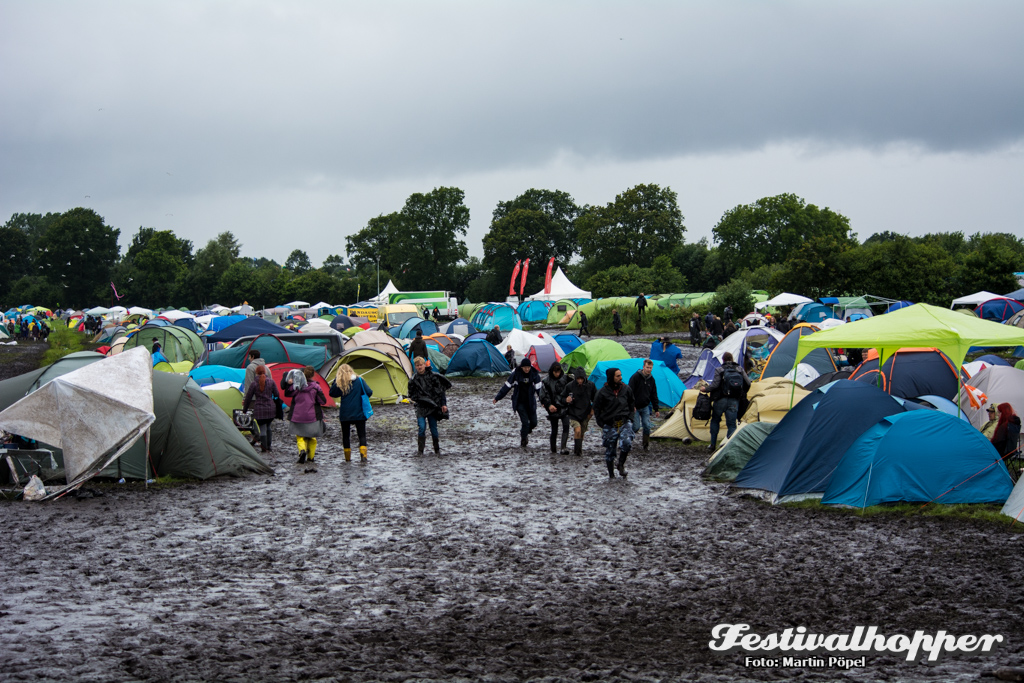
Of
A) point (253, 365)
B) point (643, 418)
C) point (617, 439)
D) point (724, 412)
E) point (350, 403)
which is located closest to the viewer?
point (617, 439)

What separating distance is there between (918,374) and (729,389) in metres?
5.21

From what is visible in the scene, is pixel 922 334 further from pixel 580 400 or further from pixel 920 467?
pixel 580 400

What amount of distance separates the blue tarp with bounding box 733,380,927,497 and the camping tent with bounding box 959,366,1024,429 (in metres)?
4.77

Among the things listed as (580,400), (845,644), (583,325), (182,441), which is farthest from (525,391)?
(583,325)

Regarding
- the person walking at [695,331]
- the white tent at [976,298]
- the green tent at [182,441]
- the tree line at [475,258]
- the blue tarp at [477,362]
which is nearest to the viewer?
the green tent at [182,441]

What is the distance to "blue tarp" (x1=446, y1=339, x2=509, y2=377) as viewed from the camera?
28.0m

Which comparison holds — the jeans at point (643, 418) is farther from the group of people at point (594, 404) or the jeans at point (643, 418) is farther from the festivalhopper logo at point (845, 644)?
the festivalhopper logo at point (845, 644)

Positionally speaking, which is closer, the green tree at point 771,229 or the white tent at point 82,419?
the white tent at point 82,419

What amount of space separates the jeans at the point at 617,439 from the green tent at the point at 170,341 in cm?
2147

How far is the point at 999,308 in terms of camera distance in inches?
1537

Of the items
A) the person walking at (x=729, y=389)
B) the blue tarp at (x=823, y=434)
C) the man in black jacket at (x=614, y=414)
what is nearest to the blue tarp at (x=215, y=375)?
the man in black jacket at (x=614, y=414)

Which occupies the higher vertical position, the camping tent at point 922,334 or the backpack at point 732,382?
the camping tent at point 922,334

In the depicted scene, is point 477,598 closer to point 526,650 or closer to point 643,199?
point 526,650

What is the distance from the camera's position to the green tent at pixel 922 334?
12.5m
